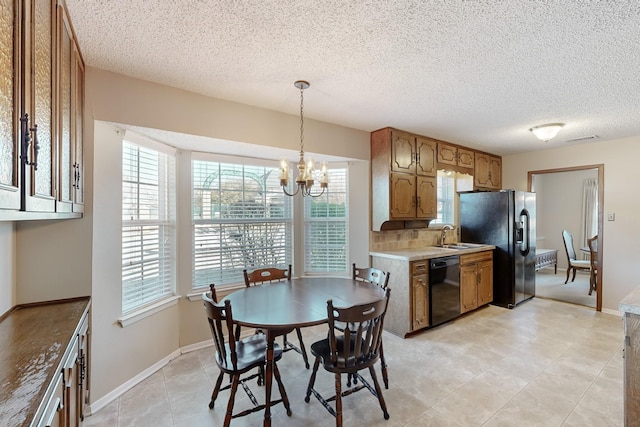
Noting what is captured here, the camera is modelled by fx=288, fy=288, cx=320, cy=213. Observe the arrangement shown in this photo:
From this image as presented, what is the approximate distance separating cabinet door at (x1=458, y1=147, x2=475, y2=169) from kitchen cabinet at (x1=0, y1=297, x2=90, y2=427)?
465 cm

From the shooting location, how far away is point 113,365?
86.9 inches

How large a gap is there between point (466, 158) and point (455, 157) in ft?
1.00

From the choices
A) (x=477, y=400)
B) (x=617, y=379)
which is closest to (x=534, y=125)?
(x=617, y=379)

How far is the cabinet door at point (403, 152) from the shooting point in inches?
139

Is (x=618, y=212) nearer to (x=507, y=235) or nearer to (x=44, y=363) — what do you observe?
(x=507, y=235)

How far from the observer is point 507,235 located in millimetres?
4176

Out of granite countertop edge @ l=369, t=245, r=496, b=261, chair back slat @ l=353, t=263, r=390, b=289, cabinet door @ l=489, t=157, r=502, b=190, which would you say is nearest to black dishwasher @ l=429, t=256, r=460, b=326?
granite countertop edge @ l=369, t=245, r=496, b=261

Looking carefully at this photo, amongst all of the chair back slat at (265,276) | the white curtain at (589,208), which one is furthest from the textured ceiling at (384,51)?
the white curtain at (589,208)

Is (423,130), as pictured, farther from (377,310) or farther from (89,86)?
(89,86)

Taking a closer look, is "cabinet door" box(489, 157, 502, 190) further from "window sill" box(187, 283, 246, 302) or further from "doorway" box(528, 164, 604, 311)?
"window sill" box(187, 283, 246, 302)

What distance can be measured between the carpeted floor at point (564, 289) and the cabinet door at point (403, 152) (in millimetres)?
3458

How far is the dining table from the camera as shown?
179cm

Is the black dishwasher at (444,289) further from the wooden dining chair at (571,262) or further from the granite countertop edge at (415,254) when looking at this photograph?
the wooden dining chair at (571,262)

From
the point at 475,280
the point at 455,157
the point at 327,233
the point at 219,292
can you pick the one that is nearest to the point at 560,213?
the point at 455,157
